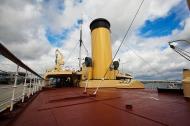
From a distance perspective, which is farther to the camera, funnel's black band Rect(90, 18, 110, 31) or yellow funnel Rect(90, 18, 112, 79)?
funnel's black band Rect(90, 18, 110, 31)

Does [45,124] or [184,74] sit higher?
[184,74]

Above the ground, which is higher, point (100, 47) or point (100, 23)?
point (100, 23)

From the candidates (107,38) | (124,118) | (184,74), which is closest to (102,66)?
(107,38)

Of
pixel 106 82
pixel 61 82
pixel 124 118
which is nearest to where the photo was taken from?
pixel 124 118

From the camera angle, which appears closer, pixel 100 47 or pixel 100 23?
pixel 100 47

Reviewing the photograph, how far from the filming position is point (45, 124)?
1.51 meters

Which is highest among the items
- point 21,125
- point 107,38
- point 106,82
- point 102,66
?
point 107,38

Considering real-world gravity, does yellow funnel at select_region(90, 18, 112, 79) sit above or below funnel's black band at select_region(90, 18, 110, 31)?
below

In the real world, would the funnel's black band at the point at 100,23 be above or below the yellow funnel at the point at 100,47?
above

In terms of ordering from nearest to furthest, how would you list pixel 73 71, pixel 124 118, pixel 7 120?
pixel 124 118 → pixel 7 120 → pixel 73 71

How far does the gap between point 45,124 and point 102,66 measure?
238 inches

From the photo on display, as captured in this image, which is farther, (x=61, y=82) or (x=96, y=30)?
(x=61, y=82)

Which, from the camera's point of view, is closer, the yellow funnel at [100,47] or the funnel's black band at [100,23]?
the yellow funnel at [100,47]

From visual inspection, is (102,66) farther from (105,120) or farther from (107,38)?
(105,120)
